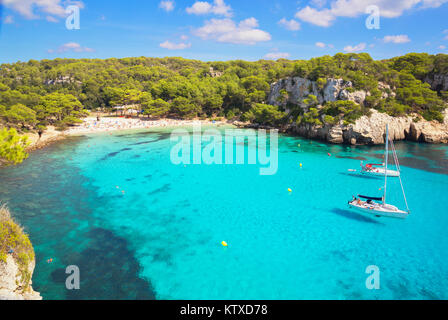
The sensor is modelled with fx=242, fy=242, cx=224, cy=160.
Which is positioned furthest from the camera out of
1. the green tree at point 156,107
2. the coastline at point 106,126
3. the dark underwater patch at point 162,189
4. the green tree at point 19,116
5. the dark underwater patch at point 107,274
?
the green tree at point 156,107

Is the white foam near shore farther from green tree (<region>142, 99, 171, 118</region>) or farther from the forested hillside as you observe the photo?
the forested hillside

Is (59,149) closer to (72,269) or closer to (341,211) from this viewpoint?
(72,269)

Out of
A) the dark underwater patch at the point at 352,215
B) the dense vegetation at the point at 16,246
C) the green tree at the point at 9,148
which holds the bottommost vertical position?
the dark underwater patch at the point at 352,215

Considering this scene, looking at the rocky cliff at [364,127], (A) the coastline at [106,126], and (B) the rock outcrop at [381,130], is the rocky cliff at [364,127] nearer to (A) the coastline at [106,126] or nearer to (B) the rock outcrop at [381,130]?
(B) the rock outcrop at [381,130]

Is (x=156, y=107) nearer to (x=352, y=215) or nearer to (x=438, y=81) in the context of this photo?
(x=352, y=215)

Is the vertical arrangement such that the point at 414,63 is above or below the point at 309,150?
above

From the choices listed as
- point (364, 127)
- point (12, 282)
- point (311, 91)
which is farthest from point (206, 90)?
point (12, 282)

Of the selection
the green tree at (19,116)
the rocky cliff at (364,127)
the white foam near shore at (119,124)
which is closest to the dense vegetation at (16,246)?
the green tree at (19,116)

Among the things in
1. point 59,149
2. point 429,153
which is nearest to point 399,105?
point 429,153
